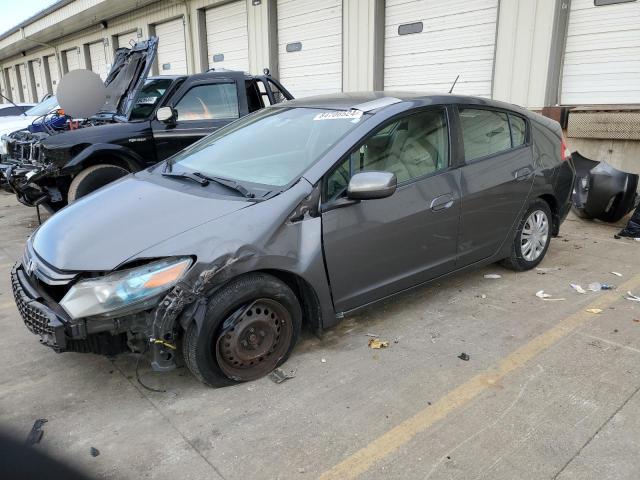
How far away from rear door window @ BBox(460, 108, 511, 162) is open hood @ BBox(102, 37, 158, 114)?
4336 mm

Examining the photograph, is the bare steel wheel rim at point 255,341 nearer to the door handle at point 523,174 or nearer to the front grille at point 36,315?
the front grille at point 36,315

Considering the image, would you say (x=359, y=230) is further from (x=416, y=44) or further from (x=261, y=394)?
(x=416, y=44)

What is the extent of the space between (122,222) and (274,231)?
86cm

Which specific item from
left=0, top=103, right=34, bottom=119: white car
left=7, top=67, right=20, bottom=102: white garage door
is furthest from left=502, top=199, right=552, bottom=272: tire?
left=7, top=67, right=20, bottom=102: white garage door

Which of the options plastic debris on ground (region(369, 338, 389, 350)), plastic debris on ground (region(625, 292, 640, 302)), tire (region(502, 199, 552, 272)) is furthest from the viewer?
tire (region(502, 199, 552, 272))

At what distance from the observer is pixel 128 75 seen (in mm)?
6879

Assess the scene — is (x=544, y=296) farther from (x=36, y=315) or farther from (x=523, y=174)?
(x=36, y=315)

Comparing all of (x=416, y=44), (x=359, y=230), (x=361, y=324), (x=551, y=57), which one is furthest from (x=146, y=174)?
(x=416, y=44)

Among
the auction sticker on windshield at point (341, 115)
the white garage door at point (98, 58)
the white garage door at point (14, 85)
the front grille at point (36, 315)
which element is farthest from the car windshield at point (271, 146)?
the white garage door at point (14, 85)

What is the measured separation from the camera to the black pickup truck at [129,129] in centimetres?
593

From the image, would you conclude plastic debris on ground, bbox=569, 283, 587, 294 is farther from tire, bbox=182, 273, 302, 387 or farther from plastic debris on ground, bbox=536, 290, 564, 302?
tire, bbox=182, 273, 302, 387

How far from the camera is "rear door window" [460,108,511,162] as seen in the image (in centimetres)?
390

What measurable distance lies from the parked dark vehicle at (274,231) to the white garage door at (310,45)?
754 centimetres

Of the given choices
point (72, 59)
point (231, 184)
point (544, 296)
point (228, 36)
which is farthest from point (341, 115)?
point (72, 59)
